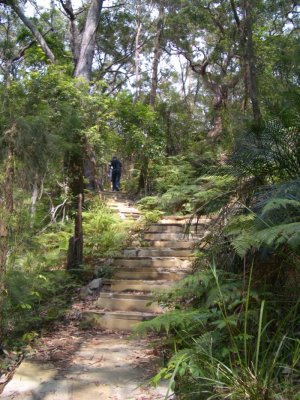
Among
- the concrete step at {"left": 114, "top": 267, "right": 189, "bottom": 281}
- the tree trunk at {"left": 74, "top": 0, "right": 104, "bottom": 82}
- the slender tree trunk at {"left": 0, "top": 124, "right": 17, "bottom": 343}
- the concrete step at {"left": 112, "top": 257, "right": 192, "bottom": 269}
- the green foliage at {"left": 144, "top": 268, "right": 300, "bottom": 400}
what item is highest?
the tree trunk at {"left": 74, "top": 0, "right": 104, "bottom": 82}

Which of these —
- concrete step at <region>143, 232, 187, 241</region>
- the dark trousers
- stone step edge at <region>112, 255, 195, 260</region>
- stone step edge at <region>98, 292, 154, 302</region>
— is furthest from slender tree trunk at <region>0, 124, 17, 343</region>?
the dark trousers

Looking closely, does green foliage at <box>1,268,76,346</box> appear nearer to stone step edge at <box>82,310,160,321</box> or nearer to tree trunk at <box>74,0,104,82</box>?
stone step edge at <box>82,310,160,321</box>

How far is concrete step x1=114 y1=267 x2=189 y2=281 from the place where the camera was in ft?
22.5

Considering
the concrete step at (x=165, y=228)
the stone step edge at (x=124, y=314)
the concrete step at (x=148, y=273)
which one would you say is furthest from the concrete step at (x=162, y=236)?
the stone step edge at (x=124, y=314)

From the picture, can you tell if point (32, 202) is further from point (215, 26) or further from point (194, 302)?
point (215, 26)

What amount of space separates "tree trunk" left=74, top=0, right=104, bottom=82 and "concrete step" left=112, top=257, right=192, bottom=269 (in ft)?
24.0

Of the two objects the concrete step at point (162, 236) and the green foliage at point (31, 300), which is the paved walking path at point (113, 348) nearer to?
the concrete step at point (162, 236)

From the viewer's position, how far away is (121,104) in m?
13.6

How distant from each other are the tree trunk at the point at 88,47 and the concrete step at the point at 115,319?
8814mm

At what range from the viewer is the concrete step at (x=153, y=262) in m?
7.29

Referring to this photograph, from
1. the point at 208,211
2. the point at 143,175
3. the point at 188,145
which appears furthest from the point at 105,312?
the point at 188,145

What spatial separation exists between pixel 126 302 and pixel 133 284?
1.88 ft

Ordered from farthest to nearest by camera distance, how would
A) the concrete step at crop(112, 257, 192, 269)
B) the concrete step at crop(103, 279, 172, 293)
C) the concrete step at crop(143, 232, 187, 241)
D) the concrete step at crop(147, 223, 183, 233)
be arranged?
the concrete step at crop(147, 223, 183, 233), the concrete step at crop(143, 232, 187, 241), the concrete step at crop(112, 257, 192, 269), the concrete step at crop(103, 279, 172, 293)

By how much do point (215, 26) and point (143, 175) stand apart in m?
7.71
